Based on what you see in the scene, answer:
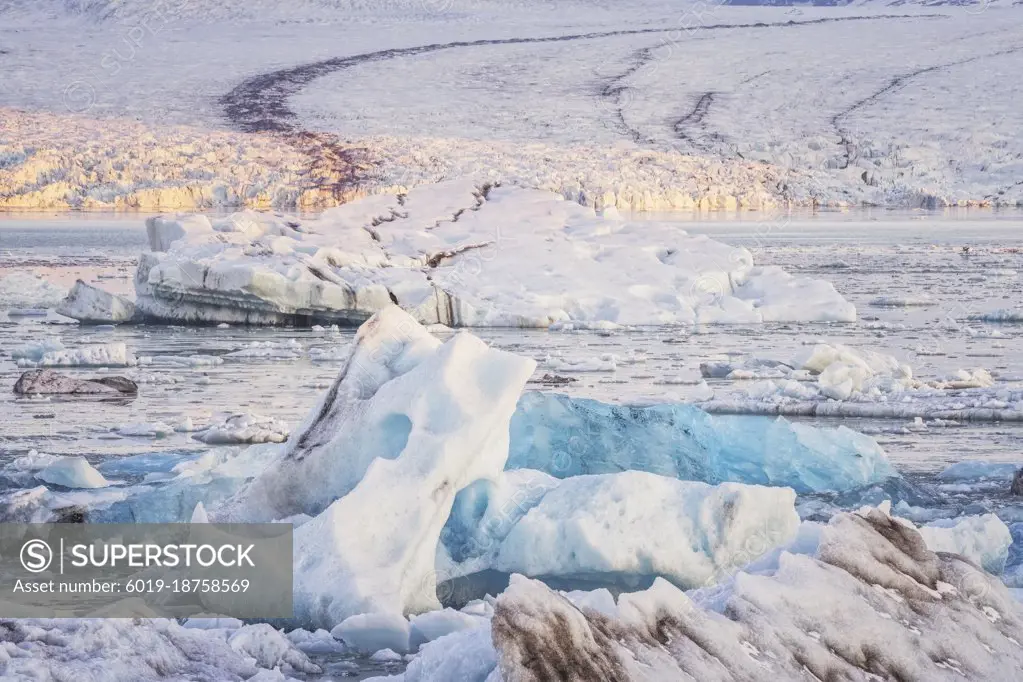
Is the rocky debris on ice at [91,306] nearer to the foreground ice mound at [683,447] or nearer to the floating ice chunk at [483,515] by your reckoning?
the foreground ice mound at [683,447]

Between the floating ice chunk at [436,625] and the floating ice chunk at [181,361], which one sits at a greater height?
the floating ice chunk at [436,625]

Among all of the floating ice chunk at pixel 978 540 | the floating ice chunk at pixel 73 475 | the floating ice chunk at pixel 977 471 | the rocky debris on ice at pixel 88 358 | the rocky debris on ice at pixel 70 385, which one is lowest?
the rocky debris on ice at pixel 88 358

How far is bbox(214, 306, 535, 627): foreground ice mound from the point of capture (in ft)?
12.0

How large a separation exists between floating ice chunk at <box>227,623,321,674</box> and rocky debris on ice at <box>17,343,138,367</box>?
632cm

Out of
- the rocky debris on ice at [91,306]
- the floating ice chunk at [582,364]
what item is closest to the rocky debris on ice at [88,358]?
the rocky debris on ice at [91,306]

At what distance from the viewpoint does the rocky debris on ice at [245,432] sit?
632 cm

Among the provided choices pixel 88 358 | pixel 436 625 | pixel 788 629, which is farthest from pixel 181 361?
pixel 788 629

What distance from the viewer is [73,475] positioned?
525 cm

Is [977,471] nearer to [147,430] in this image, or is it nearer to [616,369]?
[616,369]

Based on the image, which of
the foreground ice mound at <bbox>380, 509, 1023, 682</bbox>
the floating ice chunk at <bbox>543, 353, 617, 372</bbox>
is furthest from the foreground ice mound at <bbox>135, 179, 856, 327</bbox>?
the foreground ice mound at <bbox>380, 509, 1023, 682</bbox>

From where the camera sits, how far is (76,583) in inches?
159

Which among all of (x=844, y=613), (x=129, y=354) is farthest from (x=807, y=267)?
(x=844, y=613)

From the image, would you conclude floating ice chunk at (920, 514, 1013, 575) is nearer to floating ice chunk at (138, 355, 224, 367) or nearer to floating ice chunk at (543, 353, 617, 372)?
floating ice chunk at (543, 353, 617, 372)

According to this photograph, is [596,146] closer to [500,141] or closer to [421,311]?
[500,141]
